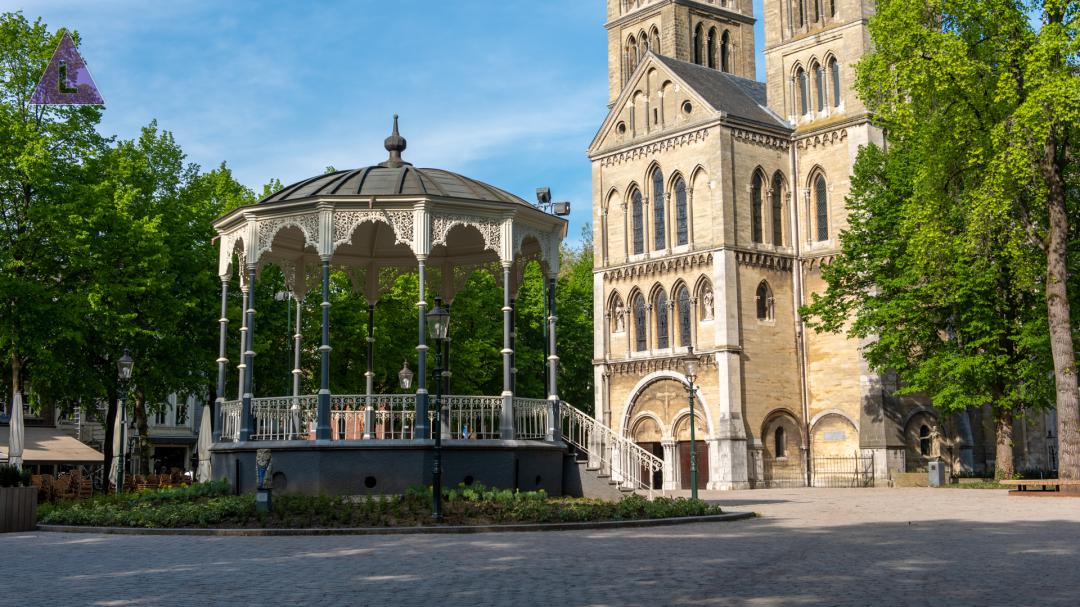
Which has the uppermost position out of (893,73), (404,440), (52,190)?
(893,73)

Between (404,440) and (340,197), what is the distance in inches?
199

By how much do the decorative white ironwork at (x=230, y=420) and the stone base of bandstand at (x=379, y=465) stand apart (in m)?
1.28

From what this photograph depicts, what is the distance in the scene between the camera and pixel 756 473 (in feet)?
160

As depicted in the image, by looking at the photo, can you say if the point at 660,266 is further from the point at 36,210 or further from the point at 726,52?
the point at 36,210

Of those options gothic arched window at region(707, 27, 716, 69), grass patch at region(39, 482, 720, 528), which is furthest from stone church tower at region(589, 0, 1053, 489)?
grass patch at region(39, 482, 720, 528)

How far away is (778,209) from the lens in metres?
52.8

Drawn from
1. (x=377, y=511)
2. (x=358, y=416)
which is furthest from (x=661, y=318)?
(x=377, y=511)

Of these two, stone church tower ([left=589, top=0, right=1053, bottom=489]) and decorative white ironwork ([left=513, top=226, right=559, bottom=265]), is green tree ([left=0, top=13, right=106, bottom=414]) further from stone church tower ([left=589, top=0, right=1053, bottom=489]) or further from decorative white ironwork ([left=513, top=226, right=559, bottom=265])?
stone church tower ([left=589, top=0, right=1053, bottom=489])

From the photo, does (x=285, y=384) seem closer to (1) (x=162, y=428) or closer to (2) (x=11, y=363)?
(2) (x=11, y=363)

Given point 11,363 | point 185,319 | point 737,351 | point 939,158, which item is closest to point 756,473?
point 737,351

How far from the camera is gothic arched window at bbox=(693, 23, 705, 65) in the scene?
65125mm

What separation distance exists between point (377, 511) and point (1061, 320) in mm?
20470

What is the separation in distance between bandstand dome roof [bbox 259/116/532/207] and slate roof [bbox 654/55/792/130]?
94.9ft

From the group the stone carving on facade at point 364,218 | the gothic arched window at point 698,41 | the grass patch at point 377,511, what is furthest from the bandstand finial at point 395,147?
the gothic arched window at point 698,41
